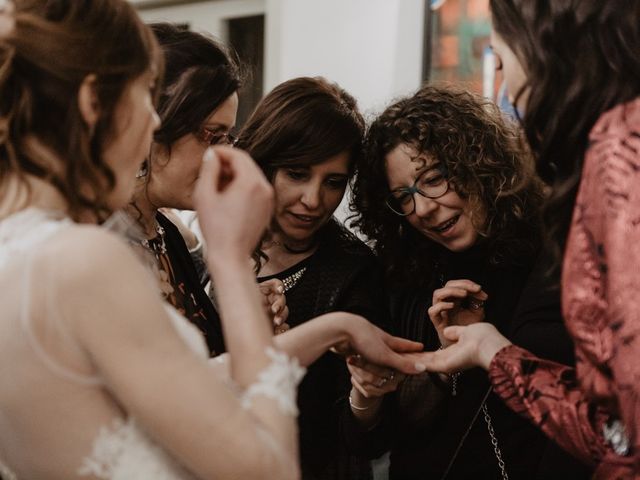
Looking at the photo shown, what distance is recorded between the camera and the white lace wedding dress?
0.87 m

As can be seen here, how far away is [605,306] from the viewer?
1011mm

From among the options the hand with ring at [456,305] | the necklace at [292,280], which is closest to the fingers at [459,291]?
the hand with ring at [456,305]

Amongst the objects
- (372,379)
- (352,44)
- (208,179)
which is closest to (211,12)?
(352,44)

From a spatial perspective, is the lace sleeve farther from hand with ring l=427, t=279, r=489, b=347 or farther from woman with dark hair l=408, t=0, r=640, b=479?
hand with ring l=427, t=279, r=489, b=347

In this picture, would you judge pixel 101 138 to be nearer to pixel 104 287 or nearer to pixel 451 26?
pixel 104 287

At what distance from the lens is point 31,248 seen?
35.0 inches

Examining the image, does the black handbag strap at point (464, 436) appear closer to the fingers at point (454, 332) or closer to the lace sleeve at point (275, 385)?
the fingers at point (454, 332)

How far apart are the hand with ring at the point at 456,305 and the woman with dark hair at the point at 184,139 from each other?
35 centimetres

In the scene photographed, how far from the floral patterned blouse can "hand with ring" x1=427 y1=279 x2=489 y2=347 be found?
1.90ft

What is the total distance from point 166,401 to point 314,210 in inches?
47.1

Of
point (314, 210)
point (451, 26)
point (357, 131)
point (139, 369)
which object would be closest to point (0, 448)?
point (139, 369)

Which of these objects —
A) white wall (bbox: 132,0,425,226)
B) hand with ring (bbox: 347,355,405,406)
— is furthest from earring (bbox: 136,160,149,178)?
white wall (bbox: 132,0,425,226)

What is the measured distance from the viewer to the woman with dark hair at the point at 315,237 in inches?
77.2

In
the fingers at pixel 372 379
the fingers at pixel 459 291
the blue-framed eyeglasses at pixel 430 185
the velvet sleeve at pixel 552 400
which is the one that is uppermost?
the blue-framed eyeglasses at pixel 430 185
